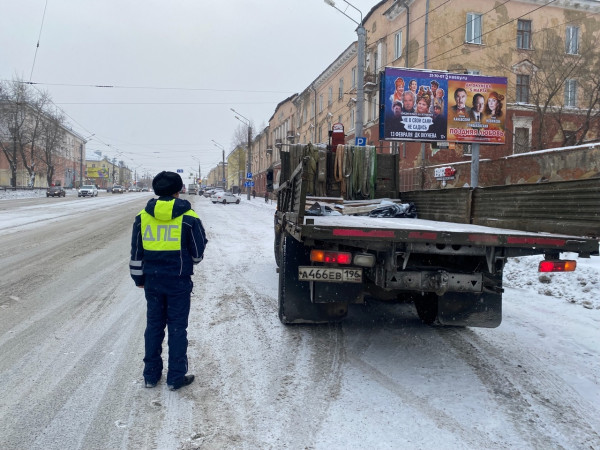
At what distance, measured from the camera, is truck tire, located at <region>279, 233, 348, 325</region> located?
15.5ft

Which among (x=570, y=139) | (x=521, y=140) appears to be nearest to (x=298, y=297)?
(x=570, y=139)

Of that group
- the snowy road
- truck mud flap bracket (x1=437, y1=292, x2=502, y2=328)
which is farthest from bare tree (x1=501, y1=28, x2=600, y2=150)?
truck mud flap bracket (x1=437, y1=292, x2=502, y2=328)

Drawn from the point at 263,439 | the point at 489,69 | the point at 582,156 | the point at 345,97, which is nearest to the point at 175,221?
the point at 263,439

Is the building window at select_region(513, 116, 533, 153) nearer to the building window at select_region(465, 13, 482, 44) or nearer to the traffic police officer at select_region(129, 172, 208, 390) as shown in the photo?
the building window at select_region(465, 13, 482, 44)

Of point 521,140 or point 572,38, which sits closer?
point 521,140

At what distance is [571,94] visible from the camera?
26.1 meters

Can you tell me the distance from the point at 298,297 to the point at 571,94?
27.6 metres

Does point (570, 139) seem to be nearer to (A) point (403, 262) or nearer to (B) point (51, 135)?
(A) point (403, 262)

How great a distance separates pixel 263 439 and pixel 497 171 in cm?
1448

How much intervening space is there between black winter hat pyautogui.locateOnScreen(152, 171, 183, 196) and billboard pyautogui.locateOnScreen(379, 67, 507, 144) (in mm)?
12184

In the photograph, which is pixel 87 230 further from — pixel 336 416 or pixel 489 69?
pixel 489 69

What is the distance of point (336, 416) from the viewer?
10.4ft

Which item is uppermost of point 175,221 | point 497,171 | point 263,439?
point 497,171

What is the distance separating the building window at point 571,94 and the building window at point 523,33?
13.6ft
